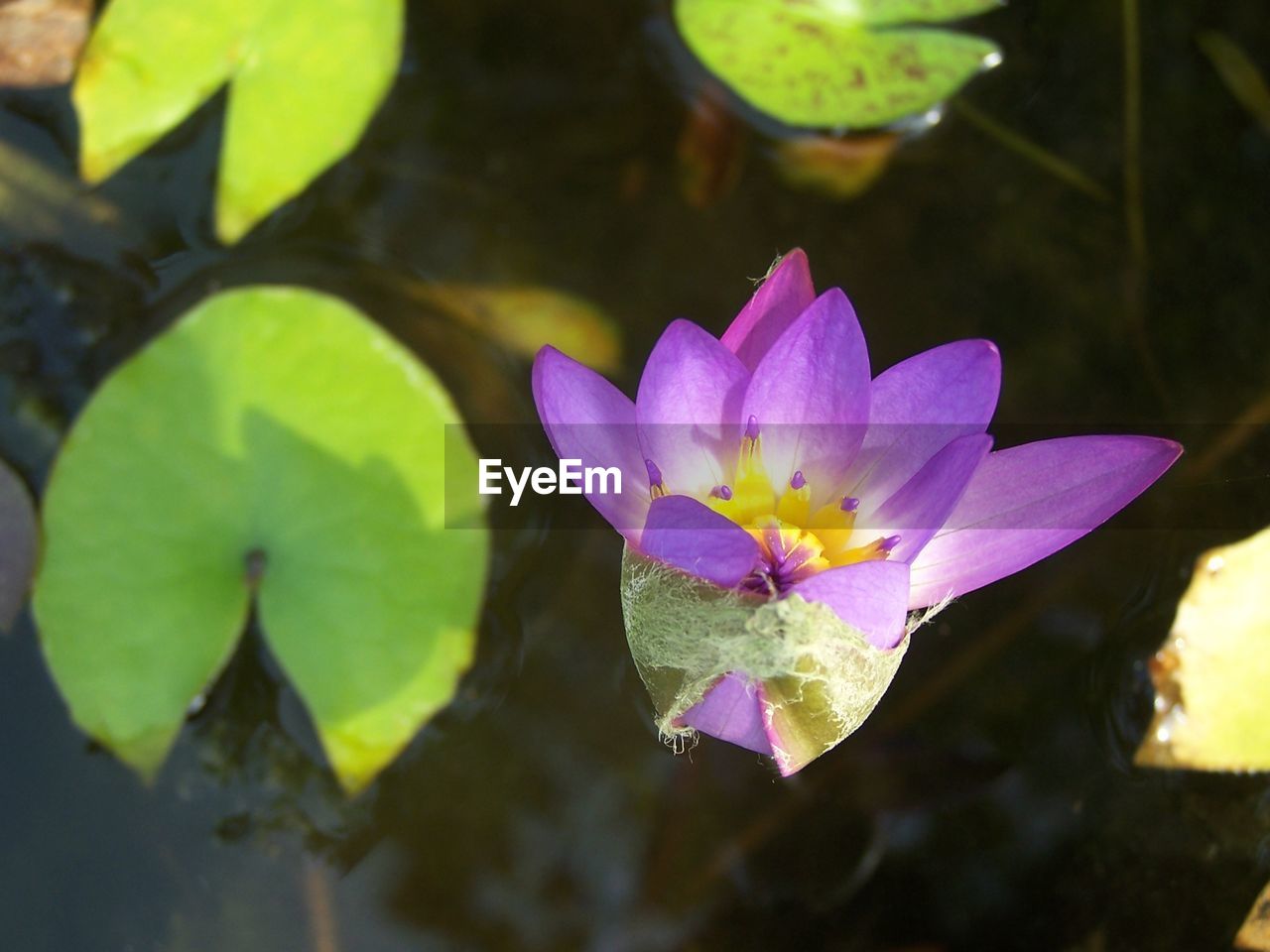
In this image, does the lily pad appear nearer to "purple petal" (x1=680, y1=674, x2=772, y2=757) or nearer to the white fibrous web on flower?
the white fibrous web on flower

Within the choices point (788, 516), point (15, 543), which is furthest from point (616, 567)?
point (15, 543)

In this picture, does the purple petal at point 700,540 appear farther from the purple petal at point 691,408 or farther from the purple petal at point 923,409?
the purple petal at point 923,409

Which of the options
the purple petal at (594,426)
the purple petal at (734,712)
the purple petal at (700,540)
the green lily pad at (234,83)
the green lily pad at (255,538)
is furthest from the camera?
the green lily pad at (234,83)

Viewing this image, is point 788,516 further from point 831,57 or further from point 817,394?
point 831,57

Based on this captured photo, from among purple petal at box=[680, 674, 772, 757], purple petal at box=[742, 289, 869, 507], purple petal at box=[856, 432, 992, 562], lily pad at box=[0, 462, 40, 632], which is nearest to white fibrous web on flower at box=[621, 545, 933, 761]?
purple petal at box=[680, 674, 772, 757]

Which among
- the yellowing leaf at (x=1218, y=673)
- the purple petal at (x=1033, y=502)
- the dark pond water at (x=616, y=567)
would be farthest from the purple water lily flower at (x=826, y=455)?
the yellowing leaf at (x=1218, y=673)

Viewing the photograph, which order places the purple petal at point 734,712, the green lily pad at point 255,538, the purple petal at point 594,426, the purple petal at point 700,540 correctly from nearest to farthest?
the purple petal at point 700,540 < the purple petal at point 734,712 < the purple petal at point 594,426 < the green lily pad at point 255,538
